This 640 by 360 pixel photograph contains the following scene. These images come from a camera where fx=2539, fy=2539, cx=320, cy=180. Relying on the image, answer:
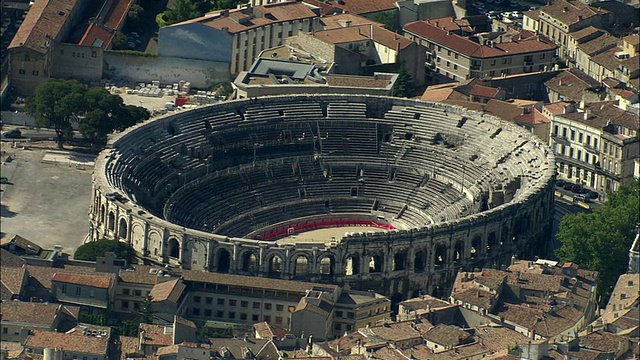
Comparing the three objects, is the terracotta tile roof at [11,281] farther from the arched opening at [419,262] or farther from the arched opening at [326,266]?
the arched opening at [419,262]

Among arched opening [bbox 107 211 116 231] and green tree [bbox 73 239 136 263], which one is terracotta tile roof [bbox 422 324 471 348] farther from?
arched opening [bbox 107 211 116 231]

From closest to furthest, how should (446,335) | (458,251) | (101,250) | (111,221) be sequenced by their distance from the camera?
(446,335) → (101,250) → (111,221) → (458,251)

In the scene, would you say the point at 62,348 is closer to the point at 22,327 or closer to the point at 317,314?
the point at 22,327

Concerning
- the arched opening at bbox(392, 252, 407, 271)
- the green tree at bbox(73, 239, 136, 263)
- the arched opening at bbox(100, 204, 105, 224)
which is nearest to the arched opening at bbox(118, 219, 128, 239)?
the arched opening at bbox(100, 204, 105, 224)

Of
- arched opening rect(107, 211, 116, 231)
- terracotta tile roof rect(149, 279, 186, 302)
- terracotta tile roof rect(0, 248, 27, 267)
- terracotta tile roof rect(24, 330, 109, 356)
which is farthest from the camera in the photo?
arched opening rect(107, 211, 116, 231)

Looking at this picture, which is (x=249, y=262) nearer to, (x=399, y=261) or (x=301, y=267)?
(x=301, y=267)

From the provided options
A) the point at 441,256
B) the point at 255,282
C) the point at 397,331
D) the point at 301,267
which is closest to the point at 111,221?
the point at 301,267
